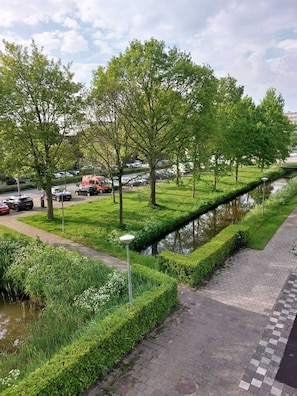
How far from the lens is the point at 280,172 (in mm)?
41062

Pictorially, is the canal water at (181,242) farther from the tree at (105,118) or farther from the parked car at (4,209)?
the parked car at (4,209)

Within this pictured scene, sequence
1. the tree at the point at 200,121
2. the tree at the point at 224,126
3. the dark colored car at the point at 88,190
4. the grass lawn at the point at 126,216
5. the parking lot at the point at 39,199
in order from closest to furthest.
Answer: the grass lawn at the point at 126,216, the tree at the point at 200,121, the parking lot at the point at 39,199, the tree at the point at 224,126, the dark colored car at the point at 88,190

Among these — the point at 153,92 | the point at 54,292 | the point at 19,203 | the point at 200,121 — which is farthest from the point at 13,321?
Answer: the point at 200,121

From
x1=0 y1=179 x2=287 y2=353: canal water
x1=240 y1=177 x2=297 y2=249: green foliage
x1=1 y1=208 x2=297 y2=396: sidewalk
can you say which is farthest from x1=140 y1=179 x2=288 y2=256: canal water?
x1=1 y1=208 x2=297 y2=396: sidewalk

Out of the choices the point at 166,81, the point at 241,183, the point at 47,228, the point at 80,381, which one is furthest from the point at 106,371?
the point at 241,183

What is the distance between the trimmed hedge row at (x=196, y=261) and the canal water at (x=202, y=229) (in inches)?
137

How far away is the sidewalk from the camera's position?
6.48m

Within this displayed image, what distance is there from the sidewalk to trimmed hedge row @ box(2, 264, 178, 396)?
33 centimetres

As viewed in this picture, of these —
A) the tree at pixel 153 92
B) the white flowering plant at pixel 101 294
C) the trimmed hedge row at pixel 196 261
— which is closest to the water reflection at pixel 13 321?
the white flowering plant at pixel 101 294

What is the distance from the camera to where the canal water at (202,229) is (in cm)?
1661

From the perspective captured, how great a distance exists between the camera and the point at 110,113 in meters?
15.9

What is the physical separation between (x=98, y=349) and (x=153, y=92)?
1596 cm

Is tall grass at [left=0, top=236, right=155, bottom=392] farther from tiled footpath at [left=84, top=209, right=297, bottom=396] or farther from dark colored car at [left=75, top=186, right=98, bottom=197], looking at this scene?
dark colored car at [left=75, top=186, right=98, bottom=197]

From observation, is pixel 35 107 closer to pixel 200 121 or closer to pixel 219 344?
pixel 200 121
